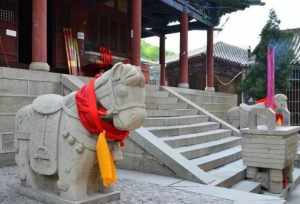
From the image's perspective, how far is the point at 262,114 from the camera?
6.37 meters

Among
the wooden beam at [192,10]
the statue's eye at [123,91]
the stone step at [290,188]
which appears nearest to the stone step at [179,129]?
the stone step at [290,188]

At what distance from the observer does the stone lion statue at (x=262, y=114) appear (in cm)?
609

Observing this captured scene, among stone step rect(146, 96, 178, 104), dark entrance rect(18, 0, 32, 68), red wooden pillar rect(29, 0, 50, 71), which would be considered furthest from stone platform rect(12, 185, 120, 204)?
dark entrance rect(18, 0, 32, 68)

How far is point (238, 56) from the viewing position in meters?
25.6

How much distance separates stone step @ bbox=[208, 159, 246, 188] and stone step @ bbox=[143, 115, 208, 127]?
4.98 feet

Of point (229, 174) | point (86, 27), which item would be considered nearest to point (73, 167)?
point (229, 174)

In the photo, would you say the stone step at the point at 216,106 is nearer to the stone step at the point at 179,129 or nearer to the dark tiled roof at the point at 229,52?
the stone step at the point at 179,129

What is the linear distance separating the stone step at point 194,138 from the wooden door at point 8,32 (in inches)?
202

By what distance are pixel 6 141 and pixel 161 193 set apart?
290 centimetres

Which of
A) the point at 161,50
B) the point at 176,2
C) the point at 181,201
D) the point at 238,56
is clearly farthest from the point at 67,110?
the point at 238,56

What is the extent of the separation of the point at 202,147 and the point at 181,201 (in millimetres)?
2791

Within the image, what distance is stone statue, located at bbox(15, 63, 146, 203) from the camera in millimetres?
3104

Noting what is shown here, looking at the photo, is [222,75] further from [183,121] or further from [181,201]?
[181,201]

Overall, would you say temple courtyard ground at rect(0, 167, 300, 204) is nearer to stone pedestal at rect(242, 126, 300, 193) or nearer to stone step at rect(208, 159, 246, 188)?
stone step at rect(208, 159, 246, 188)
